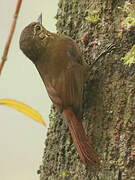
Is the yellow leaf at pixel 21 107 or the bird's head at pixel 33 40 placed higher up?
the bird's head at pixel 33 40

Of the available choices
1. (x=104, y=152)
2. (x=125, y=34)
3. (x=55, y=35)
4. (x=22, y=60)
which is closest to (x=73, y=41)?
(x=55, y=35)

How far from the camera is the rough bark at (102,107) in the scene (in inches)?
91.3

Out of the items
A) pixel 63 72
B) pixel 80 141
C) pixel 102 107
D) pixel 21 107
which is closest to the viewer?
pixel 21 107

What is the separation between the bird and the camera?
2363 mm

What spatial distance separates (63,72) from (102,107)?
12.5 inches

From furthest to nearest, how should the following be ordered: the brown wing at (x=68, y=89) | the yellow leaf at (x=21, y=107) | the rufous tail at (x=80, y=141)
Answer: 1. the brown wing at (x=68, y=89)
2. the rufous tail at (x=80, y=141)
3. the yellow leaf at (x=21, y=107)

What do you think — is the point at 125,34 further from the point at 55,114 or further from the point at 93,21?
the point at 55,114

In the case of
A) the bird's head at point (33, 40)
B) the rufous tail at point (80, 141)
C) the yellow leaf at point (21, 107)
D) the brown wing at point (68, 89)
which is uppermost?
the bird's head at point (33, 40)

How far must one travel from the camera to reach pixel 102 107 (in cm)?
246

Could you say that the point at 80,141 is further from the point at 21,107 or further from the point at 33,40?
the point at 21,107

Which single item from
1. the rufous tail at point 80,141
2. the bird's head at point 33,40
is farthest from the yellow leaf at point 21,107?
the bird's head at point 33,40

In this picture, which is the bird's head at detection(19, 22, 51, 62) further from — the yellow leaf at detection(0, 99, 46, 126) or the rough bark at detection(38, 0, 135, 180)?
the yellow leaf at detection(0, 99, 46, 126)

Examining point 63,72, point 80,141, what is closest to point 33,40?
point 63,72

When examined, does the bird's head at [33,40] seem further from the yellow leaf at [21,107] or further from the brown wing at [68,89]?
the yellow leaf at [21,107]
